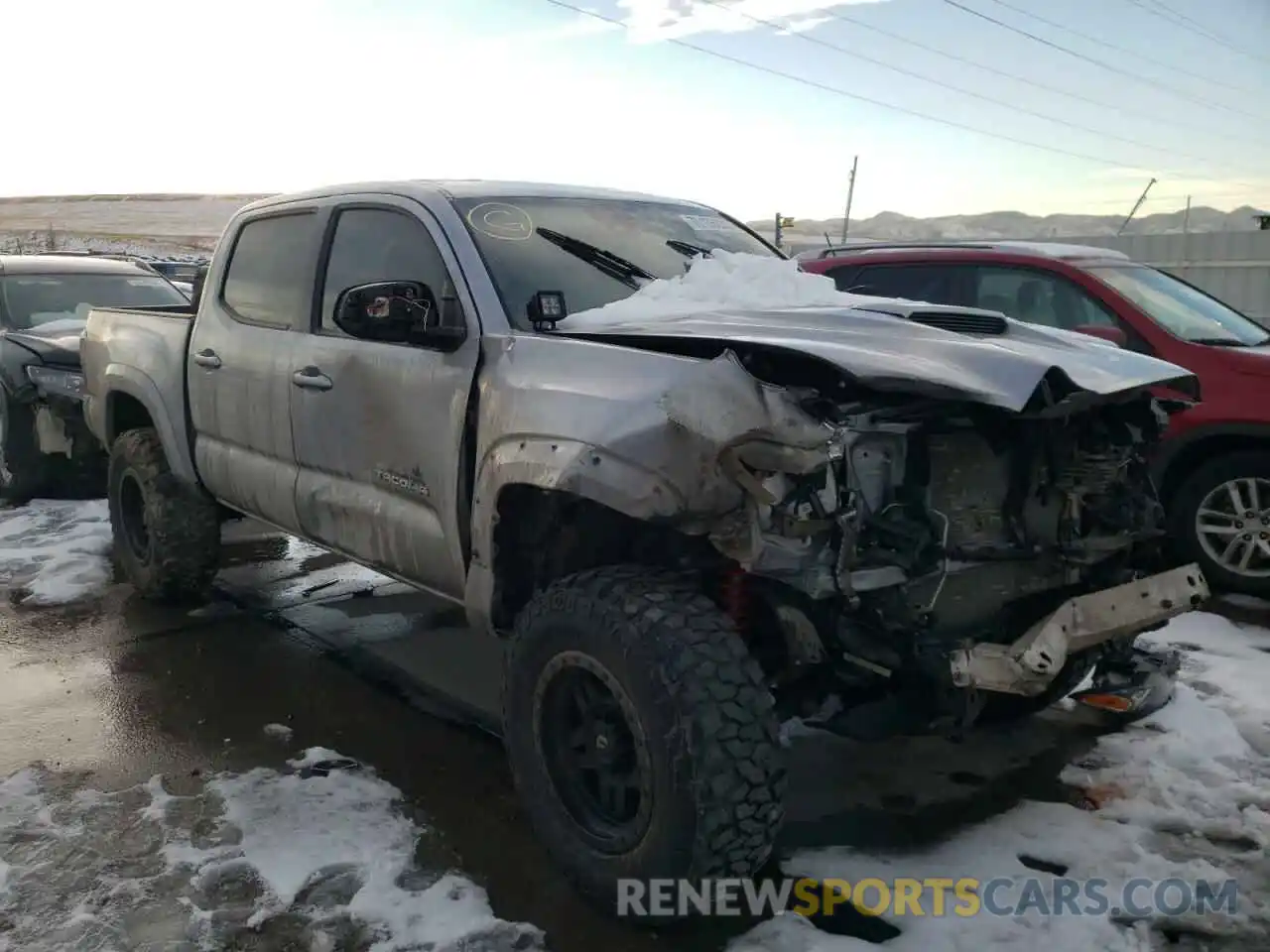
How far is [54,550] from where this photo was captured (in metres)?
6.89

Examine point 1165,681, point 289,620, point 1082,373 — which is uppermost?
point 1082,373

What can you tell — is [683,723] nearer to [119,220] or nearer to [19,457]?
[19,457]

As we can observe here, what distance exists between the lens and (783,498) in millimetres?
2699

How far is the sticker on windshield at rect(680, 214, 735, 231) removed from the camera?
4.52m

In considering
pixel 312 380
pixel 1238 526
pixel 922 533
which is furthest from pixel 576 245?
pixel 1238 526

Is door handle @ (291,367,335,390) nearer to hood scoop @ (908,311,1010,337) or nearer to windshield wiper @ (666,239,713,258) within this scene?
windshield wiper @ (666,239,713,258)

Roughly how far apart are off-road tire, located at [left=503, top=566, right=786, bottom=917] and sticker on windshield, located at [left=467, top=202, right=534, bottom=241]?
1462mm

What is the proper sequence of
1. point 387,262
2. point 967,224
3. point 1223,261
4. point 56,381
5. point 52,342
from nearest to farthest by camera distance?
point 387,262 < point 56,381 < point 52,342 < point 1223,261 < point 967,224

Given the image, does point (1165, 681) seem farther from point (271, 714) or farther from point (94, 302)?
point (94, 302)

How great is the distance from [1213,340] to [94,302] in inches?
325

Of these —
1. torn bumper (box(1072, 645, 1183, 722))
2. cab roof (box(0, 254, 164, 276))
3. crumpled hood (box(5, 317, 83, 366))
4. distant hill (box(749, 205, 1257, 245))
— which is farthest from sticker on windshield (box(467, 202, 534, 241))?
distant hill (box(749, 205, 1257, 245))

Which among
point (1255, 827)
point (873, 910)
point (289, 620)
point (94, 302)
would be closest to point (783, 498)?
point (873, 910)

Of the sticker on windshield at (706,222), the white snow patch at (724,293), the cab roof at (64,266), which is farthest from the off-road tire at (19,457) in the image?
the white snow patch at (724,293)

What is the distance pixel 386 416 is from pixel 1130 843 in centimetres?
278
